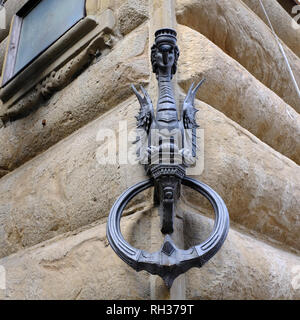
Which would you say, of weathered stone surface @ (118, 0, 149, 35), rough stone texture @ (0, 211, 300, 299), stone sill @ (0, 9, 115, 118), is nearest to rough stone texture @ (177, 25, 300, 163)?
weathered stone surface @ (118, 0, 149, 35)

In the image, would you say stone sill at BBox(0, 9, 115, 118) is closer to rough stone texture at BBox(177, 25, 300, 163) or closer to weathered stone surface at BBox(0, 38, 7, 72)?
rough stone texture at BBox(177, 25, 300, 163)

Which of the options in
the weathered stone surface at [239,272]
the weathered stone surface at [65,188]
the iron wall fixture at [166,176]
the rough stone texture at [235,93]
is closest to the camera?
the iron wall fixture at [166,176]

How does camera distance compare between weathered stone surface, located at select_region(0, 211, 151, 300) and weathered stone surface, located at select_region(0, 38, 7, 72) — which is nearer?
weathered stone surface, located at select_region(0, 211, 151, 300)

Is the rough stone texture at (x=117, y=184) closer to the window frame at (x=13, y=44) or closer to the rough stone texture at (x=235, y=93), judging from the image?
the rough stone texture at (x=235, y=93)

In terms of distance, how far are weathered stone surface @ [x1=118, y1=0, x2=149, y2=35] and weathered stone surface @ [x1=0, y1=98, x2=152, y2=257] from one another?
244 mm

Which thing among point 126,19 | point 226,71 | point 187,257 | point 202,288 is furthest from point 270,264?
point 126,19

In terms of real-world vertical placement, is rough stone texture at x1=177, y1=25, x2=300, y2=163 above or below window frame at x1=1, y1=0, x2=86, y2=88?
below

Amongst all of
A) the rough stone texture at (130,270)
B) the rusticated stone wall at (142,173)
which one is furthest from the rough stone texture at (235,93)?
the rough stone texture at (130,270)

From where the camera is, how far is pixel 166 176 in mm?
703

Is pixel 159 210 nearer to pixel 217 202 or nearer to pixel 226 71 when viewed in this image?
pixel 217 202

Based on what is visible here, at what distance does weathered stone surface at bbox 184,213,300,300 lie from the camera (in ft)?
2.43

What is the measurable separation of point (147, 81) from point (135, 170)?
0.24 meters

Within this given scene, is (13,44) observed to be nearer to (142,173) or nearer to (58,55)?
(58,55)

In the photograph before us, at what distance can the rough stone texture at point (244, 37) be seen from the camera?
110cm
